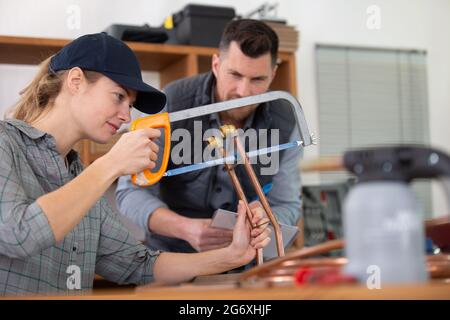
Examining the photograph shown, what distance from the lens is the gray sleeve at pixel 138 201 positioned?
1801mm

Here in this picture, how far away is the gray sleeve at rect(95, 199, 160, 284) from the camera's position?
1.48m

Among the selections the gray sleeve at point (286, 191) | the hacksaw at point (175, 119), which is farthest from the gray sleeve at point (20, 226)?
the gray sleeve at point (286, 191)

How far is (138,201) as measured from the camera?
184 cm

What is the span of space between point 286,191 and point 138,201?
43 centimetres

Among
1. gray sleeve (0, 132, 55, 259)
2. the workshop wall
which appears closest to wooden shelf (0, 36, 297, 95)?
the workshop wall

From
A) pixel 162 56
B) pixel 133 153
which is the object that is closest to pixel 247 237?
pixel 133 153

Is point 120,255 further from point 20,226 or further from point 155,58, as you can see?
point 155,58

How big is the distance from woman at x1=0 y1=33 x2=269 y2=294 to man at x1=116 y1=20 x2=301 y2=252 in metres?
0.29

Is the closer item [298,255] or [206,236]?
[298,255]

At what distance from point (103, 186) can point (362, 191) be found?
0.55 m

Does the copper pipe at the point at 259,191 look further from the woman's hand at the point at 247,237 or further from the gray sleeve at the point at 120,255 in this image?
the gray sleeve at the point at 120,255

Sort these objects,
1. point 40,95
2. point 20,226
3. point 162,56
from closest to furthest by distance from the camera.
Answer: point 20,226, point 40,95, point 162,56

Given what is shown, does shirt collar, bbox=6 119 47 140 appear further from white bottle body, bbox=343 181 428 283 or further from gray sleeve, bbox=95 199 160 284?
white bottle body, bbox=343 181 428 283

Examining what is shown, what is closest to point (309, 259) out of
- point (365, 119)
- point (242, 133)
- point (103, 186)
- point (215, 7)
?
point (103, 186)
